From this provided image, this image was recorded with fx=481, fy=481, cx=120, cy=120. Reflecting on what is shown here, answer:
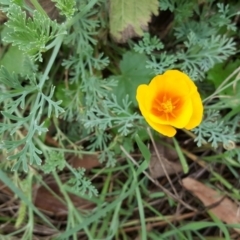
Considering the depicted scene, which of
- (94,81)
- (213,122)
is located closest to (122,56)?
(94,81)

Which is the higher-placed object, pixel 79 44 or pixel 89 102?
pixel 79 44

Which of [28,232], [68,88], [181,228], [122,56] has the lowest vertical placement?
[28,232]

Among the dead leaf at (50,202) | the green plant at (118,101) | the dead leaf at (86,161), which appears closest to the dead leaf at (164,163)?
the green plant at (118,101)

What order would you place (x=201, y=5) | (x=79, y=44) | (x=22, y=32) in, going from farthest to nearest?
(x=201, y=5) → (x=79, y=44) → (x=22, y=32)

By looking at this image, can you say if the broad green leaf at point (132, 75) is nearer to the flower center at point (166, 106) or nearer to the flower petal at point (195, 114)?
the flower center at point (166, 106)

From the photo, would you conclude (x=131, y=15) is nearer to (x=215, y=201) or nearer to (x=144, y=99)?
Answer: (x=144, y=99)

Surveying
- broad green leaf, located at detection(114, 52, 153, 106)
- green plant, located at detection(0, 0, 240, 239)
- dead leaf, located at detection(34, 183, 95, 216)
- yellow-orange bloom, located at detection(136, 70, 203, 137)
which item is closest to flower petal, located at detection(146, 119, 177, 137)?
yellow-orange bloom, located at detection(136, 70, 203, 137)

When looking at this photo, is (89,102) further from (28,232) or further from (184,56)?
(28,232)
